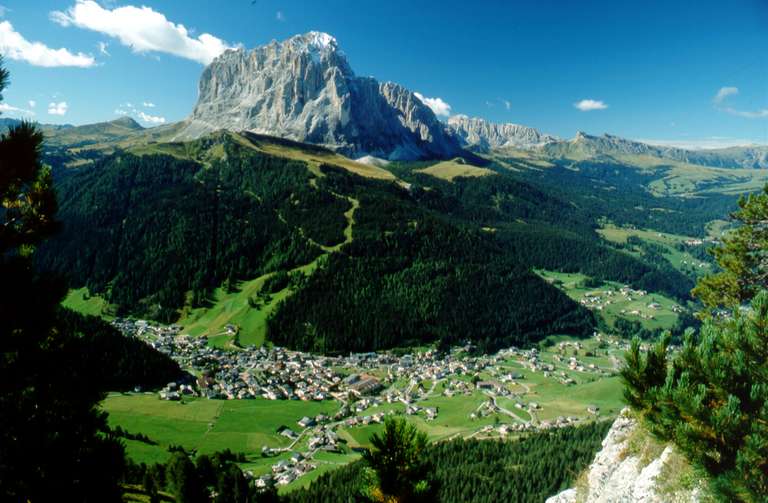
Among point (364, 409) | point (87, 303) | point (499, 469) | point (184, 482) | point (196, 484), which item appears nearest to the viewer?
point (184, 482)

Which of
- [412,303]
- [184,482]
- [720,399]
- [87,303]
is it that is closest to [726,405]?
[720,399]

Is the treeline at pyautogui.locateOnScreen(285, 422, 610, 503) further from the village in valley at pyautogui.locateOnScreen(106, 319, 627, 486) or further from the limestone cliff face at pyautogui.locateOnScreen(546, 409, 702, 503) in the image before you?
the limestone cliff face at pyautogui.locateOnScreen(546, 409, 702, 503)

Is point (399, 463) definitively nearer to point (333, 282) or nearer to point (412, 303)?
point (412, 303)

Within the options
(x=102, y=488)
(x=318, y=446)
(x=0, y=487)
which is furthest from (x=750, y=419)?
(x=318, y=446)

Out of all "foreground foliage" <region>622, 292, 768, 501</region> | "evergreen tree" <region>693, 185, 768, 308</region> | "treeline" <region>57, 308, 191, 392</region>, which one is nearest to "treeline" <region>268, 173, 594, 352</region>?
"treeline" <region>57, 308, 191, 392</region>

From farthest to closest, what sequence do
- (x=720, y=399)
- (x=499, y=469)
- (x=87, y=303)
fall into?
(x=87, y=303) < (x=499, y=469) < (x=720, y=399)

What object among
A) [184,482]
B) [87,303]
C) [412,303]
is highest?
[184,482]

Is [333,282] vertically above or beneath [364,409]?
above
